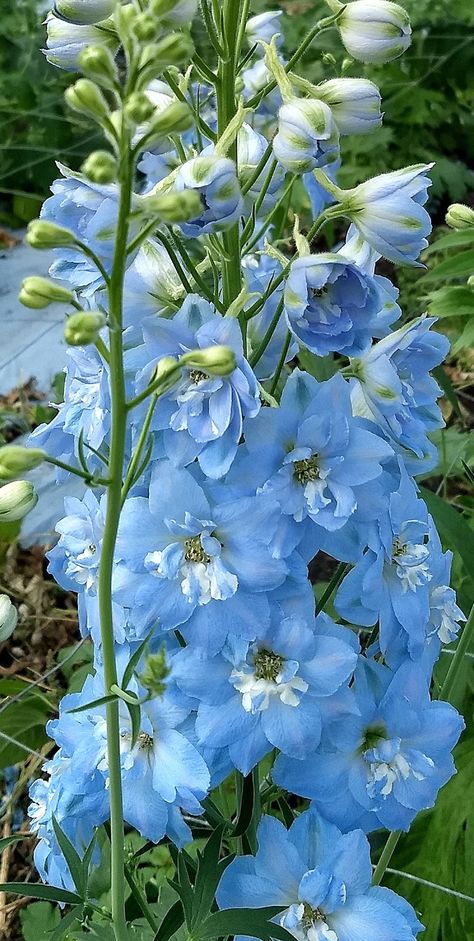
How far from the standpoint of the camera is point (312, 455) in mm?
651

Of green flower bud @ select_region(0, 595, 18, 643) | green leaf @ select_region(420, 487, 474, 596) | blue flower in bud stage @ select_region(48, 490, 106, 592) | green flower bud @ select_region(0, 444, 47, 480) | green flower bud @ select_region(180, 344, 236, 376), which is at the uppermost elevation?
green flower bud @ select_region(180, 344, 236, 376)

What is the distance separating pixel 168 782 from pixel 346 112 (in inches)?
22.0

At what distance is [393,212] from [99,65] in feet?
0.85

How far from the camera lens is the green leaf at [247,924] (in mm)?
666

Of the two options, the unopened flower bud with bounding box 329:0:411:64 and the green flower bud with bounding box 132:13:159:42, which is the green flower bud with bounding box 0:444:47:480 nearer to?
the green flower bud with bounding box 132:13:159:42

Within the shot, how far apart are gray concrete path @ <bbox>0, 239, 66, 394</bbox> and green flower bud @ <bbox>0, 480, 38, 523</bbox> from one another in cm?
167

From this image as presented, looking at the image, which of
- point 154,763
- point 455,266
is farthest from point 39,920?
point 455,266

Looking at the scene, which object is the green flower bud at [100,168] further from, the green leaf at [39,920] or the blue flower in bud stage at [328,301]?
the green leaf at [39,920]

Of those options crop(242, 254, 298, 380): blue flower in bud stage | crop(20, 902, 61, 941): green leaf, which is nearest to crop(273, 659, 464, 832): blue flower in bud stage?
crop(242, 254, 298, 380): blue flower in bud stage

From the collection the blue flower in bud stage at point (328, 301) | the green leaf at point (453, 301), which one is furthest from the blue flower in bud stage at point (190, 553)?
the green leaf at point (453, 301)

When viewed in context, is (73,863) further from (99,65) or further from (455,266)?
(455,266)

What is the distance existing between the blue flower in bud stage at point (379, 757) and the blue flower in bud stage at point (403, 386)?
20 cm

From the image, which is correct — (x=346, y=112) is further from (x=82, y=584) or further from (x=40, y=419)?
(x=40, y=419)

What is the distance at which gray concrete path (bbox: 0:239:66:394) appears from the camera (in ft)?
7.81
